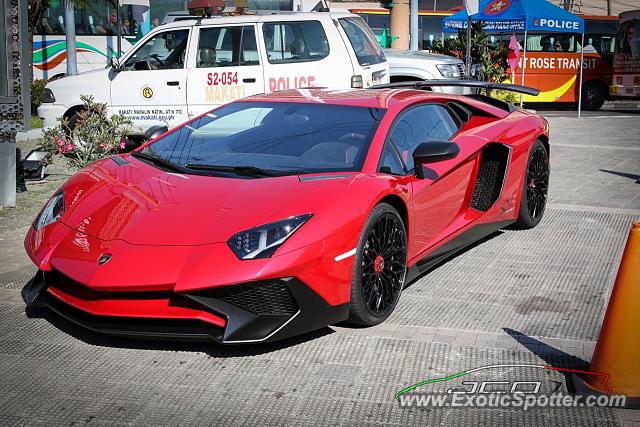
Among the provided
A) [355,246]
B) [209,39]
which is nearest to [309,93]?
[355,246]

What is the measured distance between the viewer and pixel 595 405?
3914 millimetres

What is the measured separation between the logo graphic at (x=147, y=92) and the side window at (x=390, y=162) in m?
7.34

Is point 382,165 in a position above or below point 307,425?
above

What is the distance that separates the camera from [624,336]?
3.94 meters

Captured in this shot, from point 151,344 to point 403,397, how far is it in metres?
1.42

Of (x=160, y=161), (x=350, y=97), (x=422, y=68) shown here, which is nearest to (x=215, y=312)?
(x=160, y=161)

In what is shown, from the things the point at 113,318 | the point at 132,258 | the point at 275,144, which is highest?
the point at 275,144

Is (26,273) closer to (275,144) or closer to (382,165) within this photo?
(275,144)

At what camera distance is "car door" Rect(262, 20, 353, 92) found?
38.6ft

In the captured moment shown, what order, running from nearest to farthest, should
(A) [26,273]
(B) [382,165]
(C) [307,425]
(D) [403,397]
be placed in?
(C) [307,425] < (D) [403,397] < (B) [382,165] < (A) [26,273]

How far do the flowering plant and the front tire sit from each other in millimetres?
5064

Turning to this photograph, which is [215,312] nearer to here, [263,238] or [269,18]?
[263,238]

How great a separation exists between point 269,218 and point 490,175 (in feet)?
8.76

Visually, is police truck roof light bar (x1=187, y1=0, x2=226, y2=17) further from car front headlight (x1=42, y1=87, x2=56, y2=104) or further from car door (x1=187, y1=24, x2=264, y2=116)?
car front headlight (x1=42, y1=87, x2=56, y2=104)
